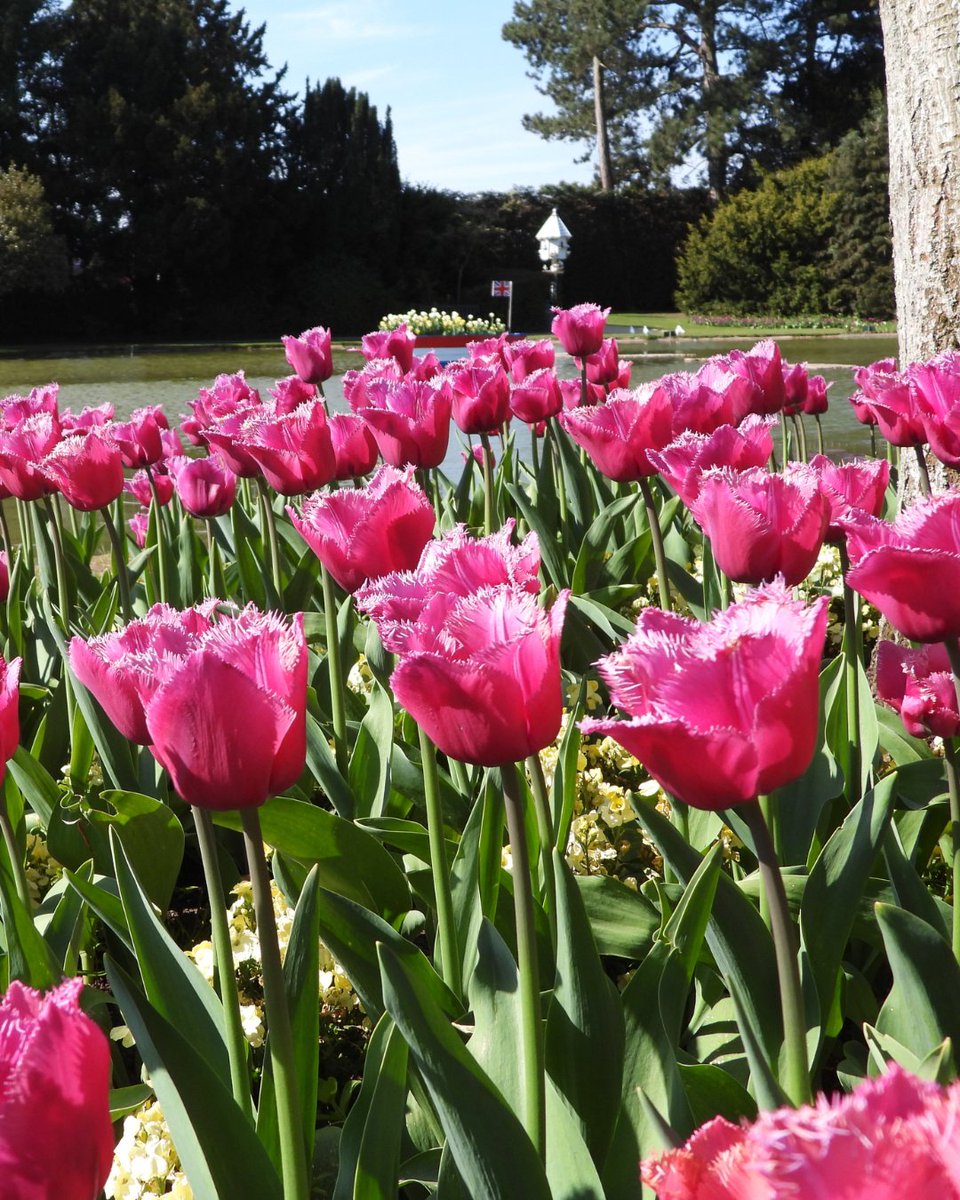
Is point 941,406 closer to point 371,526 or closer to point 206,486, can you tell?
point 371,526

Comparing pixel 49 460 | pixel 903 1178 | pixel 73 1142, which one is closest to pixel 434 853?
pixel 73 1142

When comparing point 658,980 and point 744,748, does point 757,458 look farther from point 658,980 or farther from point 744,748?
point 744,748

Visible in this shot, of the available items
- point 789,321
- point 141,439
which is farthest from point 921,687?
point 789,321

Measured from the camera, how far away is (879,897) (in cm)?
142

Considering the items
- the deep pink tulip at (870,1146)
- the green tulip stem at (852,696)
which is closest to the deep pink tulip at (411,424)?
the green tulip stem at (852,696)

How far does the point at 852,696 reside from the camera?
153cm

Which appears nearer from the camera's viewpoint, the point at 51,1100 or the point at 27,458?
the point at 51,1100

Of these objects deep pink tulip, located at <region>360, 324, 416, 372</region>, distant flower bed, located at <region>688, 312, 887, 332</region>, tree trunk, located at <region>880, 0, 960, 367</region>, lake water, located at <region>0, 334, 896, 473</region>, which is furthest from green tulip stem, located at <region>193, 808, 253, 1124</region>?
distant flower bed, located at <region>688, 312, 887, 332</region>

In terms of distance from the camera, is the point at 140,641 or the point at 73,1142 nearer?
the point at 73,1142

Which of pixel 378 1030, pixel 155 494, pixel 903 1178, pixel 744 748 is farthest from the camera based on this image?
pixel 155 494

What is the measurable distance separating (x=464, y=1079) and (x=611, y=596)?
1.90 m

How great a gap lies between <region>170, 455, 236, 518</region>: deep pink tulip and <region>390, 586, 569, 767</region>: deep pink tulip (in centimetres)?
Result: 191

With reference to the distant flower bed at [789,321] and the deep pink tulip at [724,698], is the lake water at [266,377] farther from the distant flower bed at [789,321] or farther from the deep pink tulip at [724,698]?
the distant flower bed at [789,321]

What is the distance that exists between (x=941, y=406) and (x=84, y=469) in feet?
4.72
